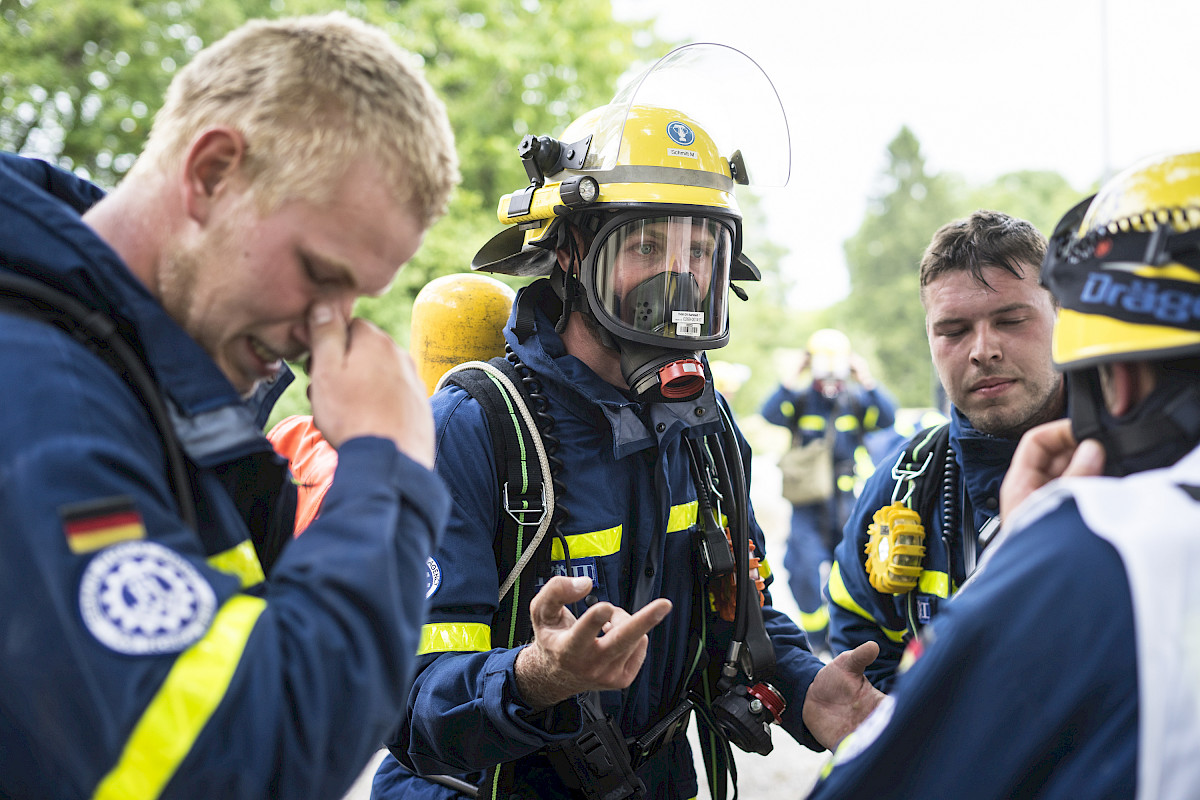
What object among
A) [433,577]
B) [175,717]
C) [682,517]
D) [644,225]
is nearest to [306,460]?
[433,577]

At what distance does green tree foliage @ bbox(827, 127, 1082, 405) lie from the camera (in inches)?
1588

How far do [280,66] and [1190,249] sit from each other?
137 centimetres

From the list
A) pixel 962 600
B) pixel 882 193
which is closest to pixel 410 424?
pixel 962 600

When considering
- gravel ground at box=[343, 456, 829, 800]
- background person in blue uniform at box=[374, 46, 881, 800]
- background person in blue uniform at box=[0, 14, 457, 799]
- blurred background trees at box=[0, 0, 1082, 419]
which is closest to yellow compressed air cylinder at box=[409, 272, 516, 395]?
background person in blue uniform at box=[374, 46, 881, 800]

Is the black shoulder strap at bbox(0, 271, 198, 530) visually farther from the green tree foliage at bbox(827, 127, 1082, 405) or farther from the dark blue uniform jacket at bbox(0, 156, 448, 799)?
the green tree foliage at bbox(827, 127, 1082, 405)

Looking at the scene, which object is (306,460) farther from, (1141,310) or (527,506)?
(1141,310)

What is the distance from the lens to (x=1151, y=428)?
1.31 metres

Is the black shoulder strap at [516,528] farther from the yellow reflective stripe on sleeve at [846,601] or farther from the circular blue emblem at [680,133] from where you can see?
the yellow reflective stripe on sleeve at [846,601]

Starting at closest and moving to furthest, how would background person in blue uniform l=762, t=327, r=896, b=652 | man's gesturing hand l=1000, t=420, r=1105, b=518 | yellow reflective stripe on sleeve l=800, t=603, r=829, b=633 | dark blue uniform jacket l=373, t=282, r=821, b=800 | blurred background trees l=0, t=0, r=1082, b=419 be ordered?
man's gesturing hand l=1000, t=420, r=1105, b=518 → dark blue uniform jacket l=373, t=282, r=821, b=800 → yellow reflective stripe on sleeve l=800, t=603, r=829, b=633 → background person in blue uniform l=762, t=327, r=896, b=652 → blurred background trees l=0, t=0, r=1082, b=419

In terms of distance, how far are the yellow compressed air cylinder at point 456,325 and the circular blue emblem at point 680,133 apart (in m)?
0.75

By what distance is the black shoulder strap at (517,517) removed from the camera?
2324mm

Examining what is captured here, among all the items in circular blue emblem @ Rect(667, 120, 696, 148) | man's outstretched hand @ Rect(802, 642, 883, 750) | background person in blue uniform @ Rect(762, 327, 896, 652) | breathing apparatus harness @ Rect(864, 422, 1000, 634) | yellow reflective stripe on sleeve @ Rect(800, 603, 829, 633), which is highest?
circular blue emblem @ Rect(667, 120, 696, 148)

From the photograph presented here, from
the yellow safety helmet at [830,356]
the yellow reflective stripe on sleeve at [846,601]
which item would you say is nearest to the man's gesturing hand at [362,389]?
the yellow reflective stripe on sleeve at [846,601]

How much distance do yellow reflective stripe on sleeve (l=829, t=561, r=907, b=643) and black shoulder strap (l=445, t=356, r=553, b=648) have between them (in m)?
1.29
